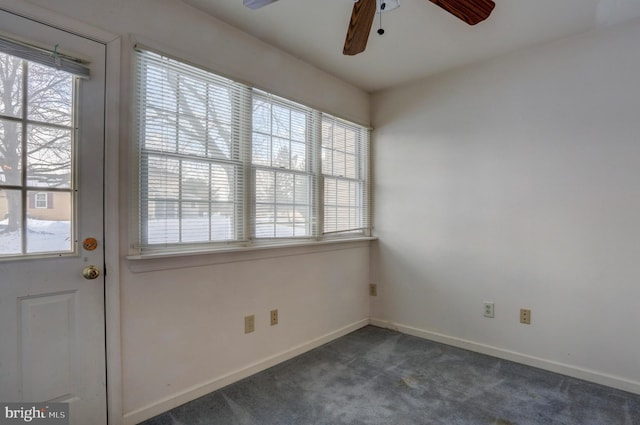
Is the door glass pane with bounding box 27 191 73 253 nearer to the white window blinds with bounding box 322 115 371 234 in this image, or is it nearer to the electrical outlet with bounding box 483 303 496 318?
the white window blinds with bounding box 322 115 371 234

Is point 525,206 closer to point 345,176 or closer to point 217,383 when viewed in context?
point 345,176

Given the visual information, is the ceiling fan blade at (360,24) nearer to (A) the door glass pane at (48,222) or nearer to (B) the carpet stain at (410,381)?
A: (A) the door glass pane at (48,222)

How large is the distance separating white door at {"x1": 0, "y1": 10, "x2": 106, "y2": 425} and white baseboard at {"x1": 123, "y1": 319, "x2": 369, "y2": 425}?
0.22m

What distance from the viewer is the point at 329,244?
3039 mm

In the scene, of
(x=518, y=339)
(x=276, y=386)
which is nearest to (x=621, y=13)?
(x=518, y=339)

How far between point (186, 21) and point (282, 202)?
1360 mm

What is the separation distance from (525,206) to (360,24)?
191 cm

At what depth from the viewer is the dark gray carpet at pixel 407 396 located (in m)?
1.91

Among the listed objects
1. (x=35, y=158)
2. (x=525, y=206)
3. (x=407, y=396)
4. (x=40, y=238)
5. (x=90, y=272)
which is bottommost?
(x=407, y=396)

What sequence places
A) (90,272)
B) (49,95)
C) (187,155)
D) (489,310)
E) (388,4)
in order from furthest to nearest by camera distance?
(489,310), (187,155), (388,4), (90,272), (49,95)

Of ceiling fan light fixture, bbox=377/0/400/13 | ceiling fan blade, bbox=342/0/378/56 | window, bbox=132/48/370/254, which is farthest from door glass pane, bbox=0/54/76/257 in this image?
ceiling fan light fixture, bbox=377/0/400/13

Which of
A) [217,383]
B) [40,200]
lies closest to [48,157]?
[40,200]

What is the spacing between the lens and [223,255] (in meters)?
2.25

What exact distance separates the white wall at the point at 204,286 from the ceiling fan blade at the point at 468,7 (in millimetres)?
1404
